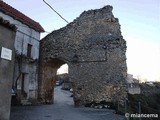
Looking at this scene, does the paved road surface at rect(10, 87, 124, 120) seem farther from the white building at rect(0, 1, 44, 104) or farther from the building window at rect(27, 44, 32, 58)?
the building window at rect(27, 44, 32, 58)

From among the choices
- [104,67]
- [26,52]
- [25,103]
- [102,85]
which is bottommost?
[25,103]

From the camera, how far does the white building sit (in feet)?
49.6

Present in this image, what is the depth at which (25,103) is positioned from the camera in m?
15.6

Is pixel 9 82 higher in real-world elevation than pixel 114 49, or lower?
lower

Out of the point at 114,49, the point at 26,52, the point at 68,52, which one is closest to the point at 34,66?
the point at 26,52

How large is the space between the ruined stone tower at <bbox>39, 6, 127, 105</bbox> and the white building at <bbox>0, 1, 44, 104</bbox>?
0.74 m

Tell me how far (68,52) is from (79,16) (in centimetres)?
287

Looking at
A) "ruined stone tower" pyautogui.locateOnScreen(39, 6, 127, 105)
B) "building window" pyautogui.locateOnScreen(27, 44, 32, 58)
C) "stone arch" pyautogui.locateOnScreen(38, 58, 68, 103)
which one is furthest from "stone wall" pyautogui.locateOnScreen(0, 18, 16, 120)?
"stone arch" pyautogui.locateOnScreen(38, 58, 68, 103)

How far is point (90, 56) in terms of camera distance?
635 inches

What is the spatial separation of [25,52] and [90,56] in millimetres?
4678

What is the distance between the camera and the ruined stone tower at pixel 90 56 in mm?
15281

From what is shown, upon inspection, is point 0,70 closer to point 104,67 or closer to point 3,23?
point 3,23

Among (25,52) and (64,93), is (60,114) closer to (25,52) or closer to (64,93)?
(25,52)

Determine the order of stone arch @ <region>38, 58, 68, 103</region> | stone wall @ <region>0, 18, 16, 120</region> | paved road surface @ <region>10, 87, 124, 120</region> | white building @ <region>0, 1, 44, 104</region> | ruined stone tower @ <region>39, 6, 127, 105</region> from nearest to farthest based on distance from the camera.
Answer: stone wall @ <region>0, 18, 16, 120</region>, paved road surface @ <region>10, 87, 124, 120</region>, white building @ <region>0, 1, 44, 104</region>, ruined stone tower @ <region>39, 6, 127, 105</region>, stone arch @ <region>38, 58, 68, 103</region>
